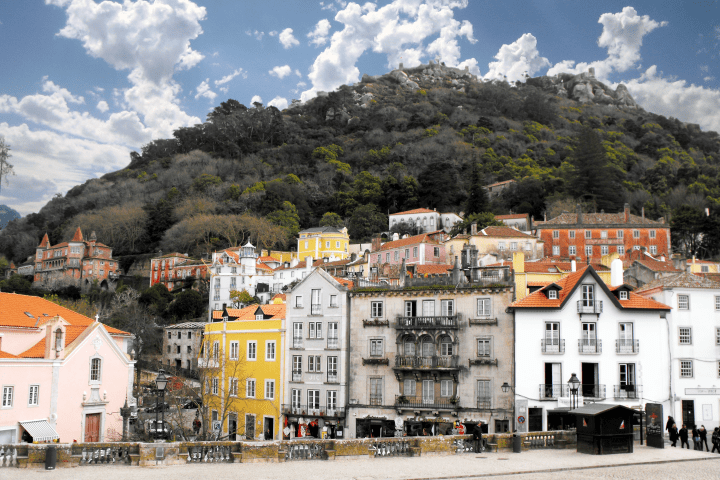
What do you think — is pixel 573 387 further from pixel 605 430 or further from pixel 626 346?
pixel 626 346

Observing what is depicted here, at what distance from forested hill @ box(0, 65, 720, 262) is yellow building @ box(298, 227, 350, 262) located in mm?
7250

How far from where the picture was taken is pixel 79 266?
10012cm

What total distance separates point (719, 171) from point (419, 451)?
9761 cm

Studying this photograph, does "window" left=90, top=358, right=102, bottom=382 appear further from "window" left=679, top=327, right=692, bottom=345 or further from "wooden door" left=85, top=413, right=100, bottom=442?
"window" left=679, top=327, right=692, bottom=345

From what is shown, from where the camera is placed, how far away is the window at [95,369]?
111ft

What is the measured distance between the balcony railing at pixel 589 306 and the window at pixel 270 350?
19.5m

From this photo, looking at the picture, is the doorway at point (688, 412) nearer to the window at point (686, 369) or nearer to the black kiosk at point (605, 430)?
the window at point (686, 369)

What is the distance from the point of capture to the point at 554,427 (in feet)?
108

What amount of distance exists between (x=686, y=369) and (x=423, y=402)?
50.4ft

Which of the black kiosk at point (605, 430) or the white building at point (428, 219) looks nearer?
the black kiosk at point (605, 430)

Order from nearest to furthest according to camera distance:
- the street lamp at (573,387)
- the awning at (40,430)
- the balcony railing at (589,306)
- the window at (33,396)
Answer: the street lamp at (573,387) < the awning at (40,430) < the window at (33,396) < the balcony railing at (589,306)

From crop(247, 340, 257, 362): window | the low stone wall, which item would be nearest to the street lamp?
A: the low stone wall

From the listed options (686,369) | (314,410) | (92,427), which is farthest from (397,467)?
(686,369)

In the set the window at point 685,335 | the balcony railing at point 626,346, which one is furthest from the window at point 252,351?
the window at point 685,335
